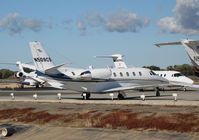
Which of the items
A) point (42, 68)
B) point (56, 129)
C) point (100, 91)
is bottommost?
point (56, 129)

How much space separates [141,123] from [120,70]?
65.8ft

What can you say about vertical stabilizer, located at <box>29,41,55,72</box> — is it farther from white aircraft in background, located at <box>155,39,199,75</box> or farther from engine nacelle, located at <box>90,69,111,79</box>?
white aircraft in background, located at <box>155,39,199,75</box>

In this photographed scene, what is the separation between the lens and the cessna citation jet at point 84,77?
3972 centimetres

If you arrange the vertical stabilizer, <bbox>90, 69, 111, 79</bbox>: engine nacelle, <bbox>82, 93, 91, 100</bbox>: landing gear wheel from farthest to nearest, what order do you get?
<bbox>82, 93, 91, 100</bbox>: landing gear wheel < the vertical stabilizer < <bbox>90, 69, 111, 79</bbox>: engine nacelle

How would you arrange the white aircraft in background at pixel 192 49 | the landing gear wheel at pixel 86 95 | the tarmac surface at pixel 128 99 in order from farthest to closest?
the landing gear wheel at pixel 86 95, the tarmac surface at pixel 128 99, the white aircraft in background at pixel 192 49

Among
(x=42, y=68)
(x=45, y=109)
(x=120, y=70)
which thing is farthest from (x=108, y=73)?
(x=45, y=109)

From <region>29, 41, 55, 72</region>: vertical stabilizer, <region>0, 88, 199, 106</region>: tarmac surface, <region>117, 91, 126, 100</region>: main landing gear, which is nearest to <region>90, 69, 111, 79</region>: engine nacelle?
<region>117, 91, 126, 100</region>: main landing gear

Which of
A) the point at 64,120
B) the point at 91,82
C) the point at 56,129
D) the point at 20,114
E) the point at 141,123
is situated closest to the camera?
the point at 141,123

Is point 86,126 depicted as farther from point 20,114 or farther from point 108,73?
point 108,73

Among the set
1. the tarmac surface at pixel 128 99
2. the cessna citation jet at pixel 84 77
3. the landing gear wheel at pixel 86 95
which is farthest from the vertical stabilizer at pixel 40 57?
the landing gear wheel at pixel 86 95

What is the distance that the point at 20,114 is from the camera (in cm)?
3100

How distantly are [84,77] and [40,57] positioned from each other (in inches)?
216

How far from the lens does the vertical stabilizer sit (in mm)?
40688

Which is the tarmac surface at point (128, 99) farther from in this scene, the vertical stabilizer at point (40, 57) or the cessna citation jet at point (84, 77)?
the vertical stabilizer at point (40, 57)
